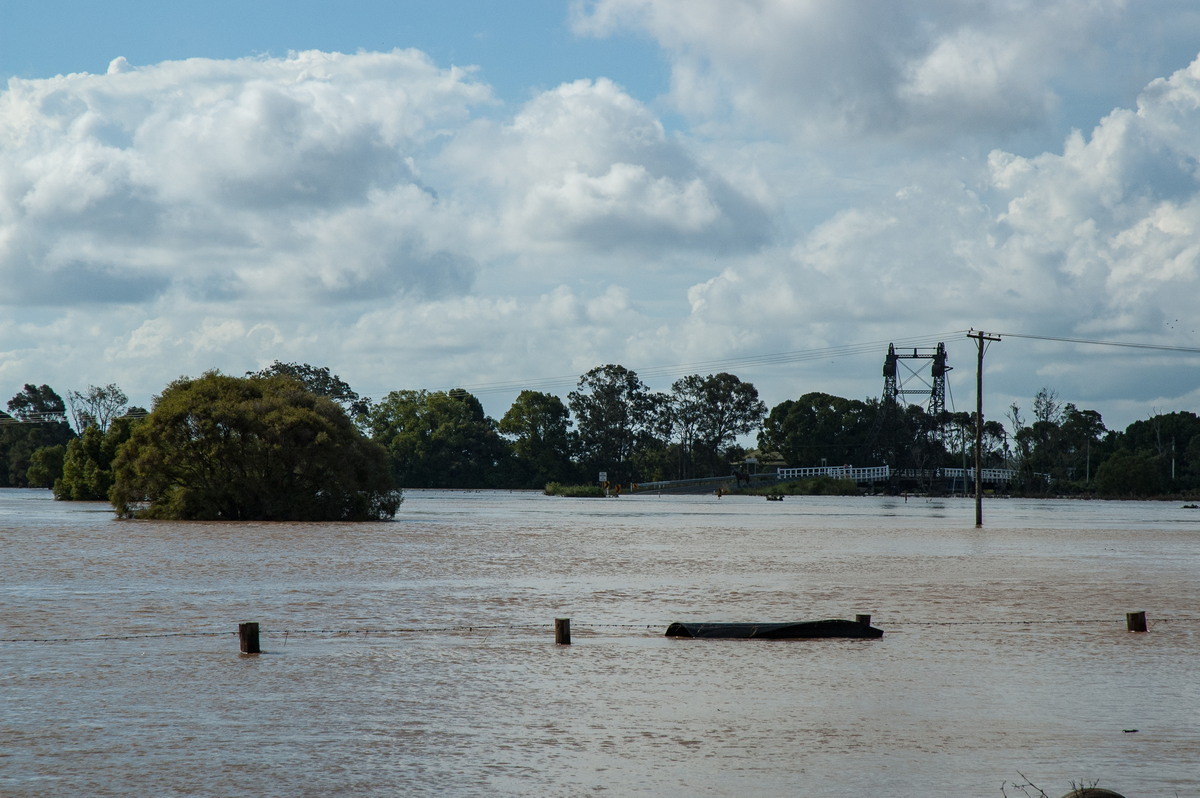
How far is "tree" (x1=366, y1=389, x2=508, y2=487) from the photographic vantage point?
521 feet

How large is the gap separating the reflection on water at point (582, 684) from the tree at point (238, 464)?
98.7 ft

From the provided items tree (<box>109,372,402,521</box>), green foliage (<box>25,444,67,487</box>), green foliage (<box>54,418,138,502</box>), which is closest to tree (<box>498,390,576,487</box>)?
green foliage (<box>25,444,67,487</box>)

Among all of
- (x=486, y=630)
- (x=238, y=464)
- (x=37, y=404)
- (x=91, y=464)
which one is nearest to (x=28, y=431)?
(x=37, y=404)

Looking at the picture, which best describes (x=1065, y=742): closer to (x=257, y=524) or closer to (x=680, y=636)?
(x=680, y=636)

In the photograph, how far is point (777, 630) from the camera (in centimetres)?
1739

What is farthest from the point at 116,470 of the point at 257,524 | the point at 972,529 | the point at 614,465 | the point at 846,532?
the point at 614,465

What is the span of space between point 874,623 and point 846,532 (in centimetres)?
3294

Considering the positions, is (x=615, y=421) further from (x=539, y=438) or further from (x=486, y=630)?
(x=486, y=630)

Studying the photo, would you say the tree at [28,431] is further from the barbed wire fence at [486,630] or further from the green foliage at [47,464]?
the barbed wire fence at [486,630]

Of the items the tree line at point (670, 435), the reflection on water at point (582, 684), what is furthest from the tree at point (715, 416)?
the reflection on water at point (582, 684)

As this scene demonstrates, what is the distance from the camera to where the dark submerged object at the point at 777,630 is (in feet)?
57.0

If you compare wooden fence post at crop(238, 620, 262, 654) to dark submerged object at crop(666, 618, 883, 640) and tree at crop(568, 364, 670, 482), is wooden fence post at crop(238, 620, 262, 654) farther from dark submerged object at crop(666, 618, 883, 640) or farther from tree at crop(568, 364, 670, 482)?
tree at crop(568, 364, 670, 482)

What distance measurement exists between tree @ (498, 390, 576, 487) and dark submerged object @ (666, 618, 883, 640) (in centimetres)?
14504

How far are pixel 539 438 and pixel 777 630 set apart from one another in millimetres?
147954
